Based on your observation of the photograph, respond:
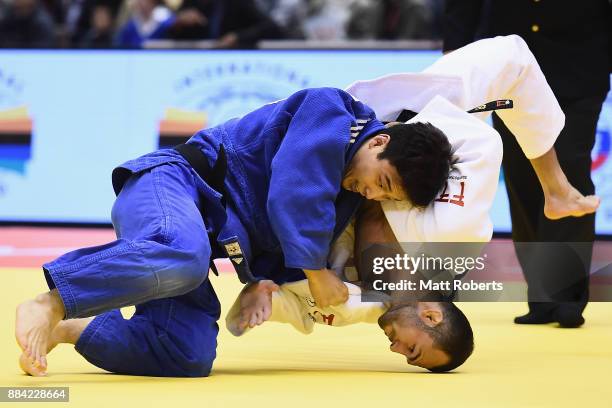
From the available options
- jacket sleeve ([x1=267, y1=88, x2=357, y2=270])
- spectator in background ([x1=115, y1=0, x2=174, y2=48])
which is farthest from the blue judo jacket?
spectator in background ([x1=115, y1=0, x2=174, y2=48])

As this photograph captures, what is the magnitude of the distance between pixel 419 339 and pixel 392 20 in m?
6.26

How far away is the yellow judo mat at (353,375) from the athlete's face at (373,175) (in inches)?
19.6

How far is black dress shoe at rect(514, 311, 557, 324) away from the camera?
4.38m

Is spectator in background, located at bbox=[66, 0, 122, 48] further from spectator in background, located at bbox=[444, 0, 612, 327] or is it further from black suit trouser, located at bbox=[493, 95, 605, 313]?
black suit trouser, located at bbox=[493, 95, 605, 313]

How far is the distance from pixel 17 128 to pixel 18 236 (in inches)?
32.1

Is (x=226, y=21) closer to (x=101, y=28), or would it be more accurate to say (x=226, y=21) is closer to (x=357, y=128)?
(x=101, y=28)

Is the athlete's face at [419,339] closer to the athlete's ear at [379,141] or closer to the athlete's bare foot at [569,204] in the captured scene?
the athlete's ear at [379,141]

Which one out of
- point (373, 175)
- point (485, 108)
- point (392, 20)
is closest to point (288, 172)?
point (373, 175)

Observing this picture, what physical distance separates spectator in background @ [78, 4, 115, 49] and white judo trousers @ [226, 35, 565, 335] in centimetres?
623

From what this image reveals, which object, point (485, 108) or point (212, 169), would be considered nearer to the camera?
point (212, 169)

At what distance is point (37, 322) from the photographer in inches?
101

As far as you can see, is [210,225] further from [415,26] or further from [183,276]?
[415,26]

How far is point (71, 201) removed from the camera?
7.22 meters

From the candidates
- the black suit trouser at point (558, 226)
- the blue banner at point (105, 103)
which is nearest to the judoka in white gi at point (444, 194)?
the black suit trouser at point (558, 226)
